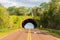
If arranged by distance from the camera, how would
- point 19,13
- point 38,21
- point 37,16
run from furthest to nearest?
1. point 19,13
2. point 37,16
3. point 38,21

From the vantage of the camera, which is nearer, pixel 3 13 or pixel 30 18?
pixel 3 13

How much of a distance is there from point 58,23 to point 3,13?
18885 millimetres

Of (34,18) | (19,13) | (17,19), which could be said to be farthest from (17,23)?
(19,13)

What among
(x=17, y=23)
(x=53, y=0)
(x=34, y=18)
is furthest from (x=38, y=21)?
(x=53, y=0)

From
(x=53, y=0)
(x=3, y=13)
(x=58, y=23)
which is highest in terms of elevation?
(x=53, y=0)

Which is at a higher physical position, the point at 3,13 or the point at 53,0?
the point at 53,0

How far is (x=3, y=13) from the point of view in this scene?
67250 mm

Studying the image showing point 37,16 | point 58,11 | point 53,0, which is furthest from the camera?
point 37,16

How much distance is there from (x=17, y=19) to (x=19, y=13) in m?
37.6

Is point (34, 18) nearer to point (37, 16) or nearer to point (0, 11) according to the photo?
point (37, 16)

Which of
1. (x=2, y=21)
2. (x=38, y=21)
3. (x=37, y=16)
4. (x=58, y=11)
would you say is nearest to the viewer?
(x=58, y=11)

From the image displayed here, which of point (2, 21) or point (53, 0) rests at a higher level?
point (53, 0)

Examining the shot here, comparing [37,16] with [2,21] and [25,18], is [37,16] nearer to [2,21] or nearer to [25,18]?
[25,18]

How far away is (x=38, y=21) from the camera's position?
10931 centimetres
